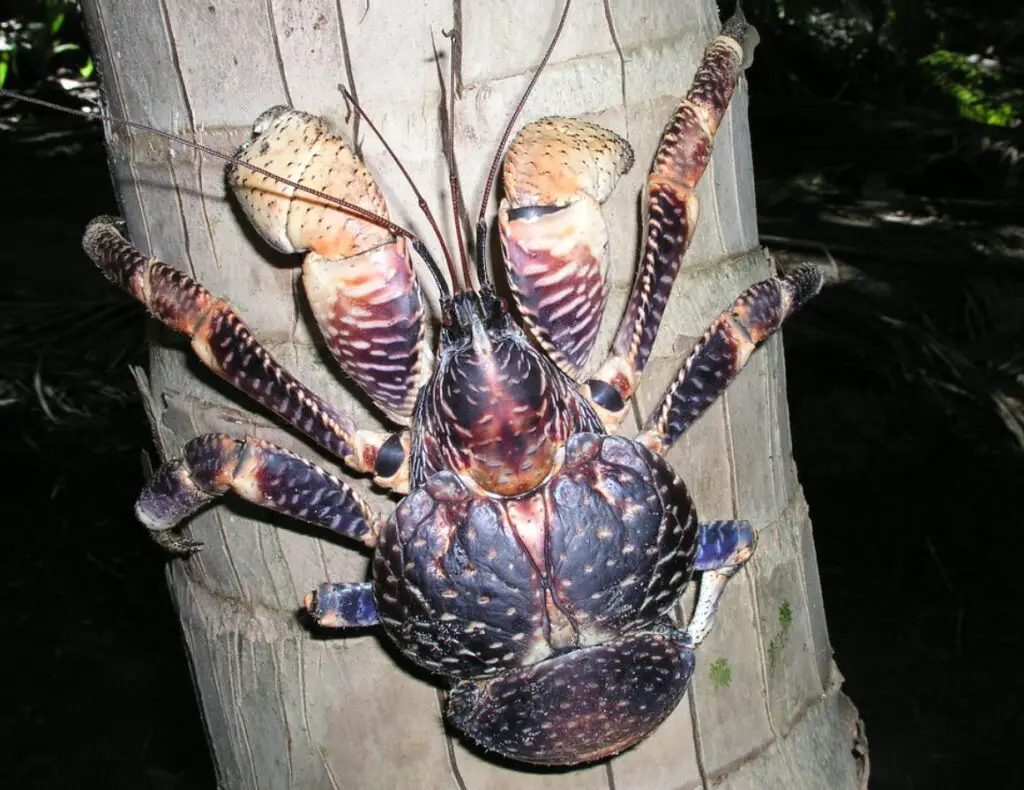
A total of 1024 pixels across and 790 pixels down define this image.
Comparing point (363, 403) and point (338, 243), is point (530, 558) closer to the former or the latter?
point (363, 403)

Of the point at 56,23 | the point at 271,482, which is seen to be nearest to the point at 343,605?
the point at 271,482

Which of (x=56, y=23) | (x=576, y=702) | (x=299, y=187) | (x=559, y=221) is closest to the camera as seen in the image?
(x=299, y=187)

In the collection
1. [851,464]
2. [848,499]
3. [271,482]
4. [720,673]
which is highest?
[271,482]

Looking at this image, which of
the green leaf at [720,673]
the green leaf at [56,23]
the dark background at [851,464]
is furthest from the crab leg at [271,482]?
the green leaf at [56,23]

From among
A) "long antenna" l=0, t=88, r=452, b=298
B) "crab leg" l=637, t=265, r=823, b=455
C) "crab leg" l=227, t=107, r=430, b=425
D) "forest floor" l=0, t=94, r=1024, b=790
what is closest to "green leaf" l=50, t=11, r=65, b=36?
"forest floor" l=0, t=94, r=1024, b=790

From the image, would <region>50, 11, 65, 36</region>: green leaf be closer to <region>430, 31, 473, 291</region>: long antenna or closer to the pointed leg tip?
the pointed leg tip

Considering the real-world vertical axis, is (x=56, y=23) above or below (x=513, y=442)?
above

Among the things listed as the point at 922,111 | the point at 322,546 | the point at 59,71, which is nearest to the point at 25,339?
the point at 322,546
